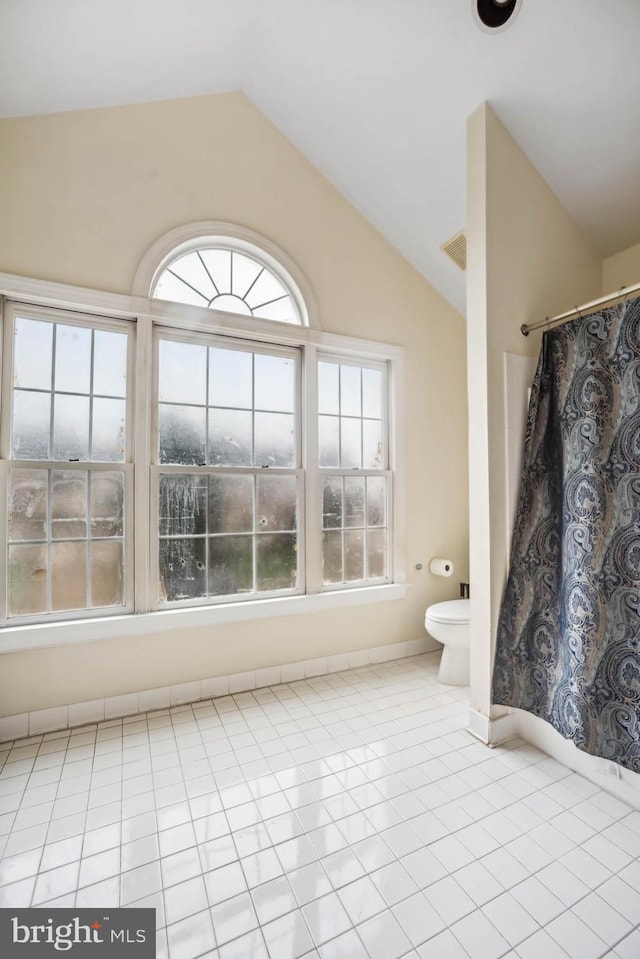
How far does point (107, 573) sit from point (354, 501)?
1470mm

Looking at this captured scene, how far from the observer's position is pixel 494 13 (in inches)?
66.4

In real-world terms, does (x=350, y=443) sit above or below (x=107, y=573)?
above

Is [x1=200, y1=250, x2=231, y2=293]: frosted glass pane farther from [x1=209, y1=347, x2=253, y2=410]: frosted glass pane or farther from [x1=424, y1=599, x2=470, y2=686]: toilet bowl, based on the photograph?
[x1=424, y1=599, x2=470, y2=686]: toilet bowl

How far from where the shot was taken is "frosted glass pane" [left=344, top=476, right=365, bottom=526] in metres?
2.81

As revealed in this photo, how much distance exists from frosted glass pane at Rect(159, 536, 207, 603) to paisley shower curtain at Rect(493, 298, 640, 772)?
1.52m

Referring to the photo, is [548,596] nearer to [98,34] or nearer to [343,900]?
[343,900]

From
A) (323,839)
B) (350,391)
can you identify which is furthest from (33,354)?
(323,839)

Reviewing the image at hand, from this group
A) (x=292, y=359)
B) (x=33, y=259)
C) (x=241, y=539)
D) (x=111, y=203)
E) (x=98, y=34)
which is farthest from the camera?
(x=292, y=359)

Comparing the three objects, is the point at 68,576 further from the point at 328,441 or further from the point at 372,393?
the point at 372,393

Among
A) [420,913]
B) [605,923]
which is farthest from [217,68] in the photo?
[605,923]

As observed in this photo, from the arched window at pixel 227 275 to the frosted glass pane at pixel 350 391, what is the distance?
1.40 feet

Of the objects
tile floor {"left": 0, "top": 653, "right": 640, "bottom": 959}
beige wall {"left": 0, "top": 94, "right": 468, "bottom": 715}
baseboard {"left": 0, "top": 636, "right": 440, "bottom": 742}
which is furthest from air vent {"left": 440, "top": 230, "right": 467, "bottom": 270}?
tile floor {"left": 0, "top": 653, "right": 640, "bottom": 959}

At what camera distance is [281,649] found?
8.38 ft

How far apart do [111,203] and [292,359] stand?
1.18 metres
